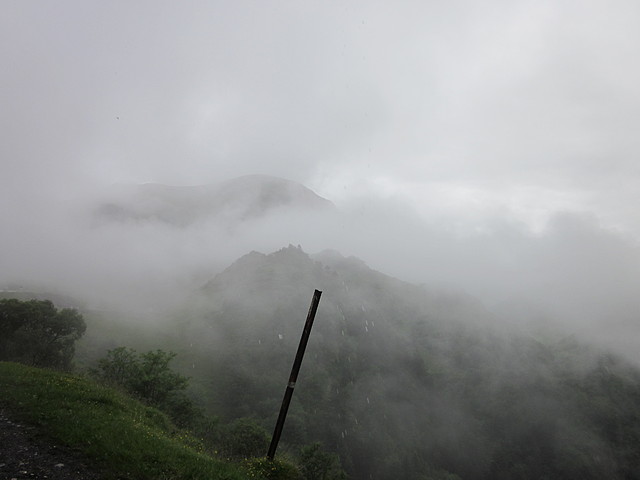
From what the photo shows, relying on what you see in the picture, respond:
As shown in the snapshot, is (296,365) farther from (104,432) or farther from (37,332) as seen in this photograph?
(37,332)

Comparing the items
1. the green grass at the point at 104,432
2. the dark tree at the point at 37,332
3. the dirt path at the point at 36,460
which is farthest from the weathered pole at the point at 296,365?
the dark tree at the point at 37,332

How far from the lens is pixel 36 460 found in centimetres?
1183

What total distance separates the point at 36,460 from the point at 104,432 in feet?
9.56

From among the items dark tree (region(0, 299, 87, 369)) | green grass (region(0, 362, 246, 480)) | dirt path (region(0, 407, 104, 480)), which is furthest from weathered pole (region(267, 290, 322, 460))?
dark tree (region(0, 299, 87, 369))

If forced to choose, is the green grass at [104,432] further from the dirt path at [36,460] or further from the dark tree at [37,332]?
the dark tree at [37,332]

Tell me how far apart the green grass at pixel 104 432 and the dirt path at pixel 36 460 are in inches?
15.4

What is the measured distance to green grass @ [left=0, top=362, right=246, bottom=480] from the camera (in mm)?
12773

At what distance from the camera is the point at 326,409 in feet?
627

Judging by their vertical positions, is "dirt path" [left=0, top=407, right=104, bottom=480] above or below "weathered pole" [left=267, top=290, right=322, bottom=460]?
below

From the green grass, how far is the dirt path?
0.39 m

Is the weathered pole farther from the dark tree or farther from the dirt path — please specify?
the dark tree

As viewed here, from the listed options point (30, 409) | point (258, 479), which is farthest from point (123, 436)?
point (258, 479)

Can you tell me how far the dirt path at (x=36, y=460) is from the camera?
11070 millimetres

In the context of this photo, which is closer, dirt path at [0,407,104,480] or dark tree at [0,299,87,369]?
dirt path at [0,407,104,480]
